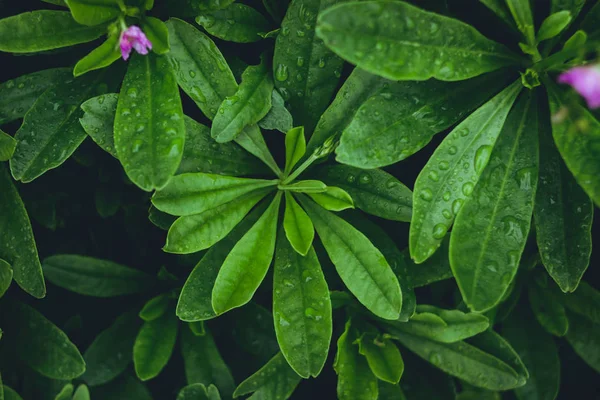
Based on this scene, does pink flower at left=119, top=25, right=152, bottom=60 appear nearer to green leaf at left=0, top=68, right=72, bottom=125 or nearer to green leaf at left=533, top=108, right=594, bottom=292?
green leaf at left=0, top=68, right=72, bottom=125

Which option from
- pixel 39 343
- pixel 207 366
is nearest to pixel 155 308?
pixel 207 366

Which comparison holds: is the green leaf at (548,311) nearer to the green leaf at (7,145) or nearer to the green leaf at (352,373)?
the green leaf at (352,373)

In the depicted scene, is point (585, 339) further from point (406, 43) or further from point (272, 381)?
point (406, 43)

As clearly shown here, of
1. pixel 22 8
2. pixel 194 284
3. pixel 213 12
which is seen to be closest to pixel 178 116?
pixel 213 12

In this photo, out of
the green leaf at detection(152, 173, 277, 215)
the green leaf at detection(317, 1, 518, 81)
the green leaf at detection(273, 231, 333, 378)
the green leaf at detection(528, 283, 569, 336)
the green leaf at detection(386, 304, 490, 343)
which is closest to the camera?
the green leaf at detection(317, 1, 518, 81)

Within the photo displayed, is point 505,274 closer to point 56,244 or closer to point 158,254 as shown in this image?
point 158,254

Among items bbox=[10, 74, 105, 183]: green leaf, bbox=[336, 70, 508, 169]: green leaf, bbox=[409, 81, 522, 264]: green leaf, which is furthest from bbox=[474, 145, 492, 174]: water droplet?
bbox=[10, 74, 105, 183]: green leaf
